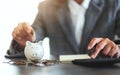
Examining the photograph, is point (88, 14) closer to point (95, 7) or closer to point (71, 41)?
point (95, 7)

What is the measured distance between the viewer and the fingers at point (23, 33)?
1.19m

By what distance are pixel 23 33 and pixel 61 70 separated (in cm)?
42

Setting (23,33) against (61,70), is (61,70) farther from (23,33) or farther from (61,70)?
(23,33)

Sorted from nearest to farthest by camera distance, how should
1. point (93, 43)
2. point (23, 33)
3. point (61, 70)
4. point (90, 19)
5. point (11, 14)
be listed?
point (61, 70)
point (93, 43)
point (23, 33)
point (90, 19)
point (11, 14)

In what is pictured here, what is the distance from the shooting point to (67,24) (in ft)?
5.07

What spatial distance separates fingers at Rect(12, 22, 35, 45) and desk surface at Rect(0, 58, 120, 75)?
250mm

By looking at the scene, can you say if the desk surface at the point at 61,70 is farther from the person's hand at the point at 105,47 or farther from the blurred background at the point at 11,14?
the blurred background at the point at 11,14

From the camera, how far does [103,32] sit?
1.48m

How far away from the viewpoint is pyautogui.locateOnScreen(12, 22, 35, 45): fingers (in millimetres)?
1187

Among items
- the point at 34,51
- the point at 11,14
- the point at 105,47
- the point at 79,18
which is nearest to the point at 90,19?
the point at 79,18

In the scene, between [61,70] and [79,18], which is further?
[79,18]

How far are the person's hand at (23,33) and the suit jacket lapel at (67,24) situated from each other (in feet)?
1.02

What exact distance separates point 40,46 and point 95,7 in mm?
582

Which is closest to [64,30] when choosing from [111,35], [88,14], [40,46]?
[88,14]
